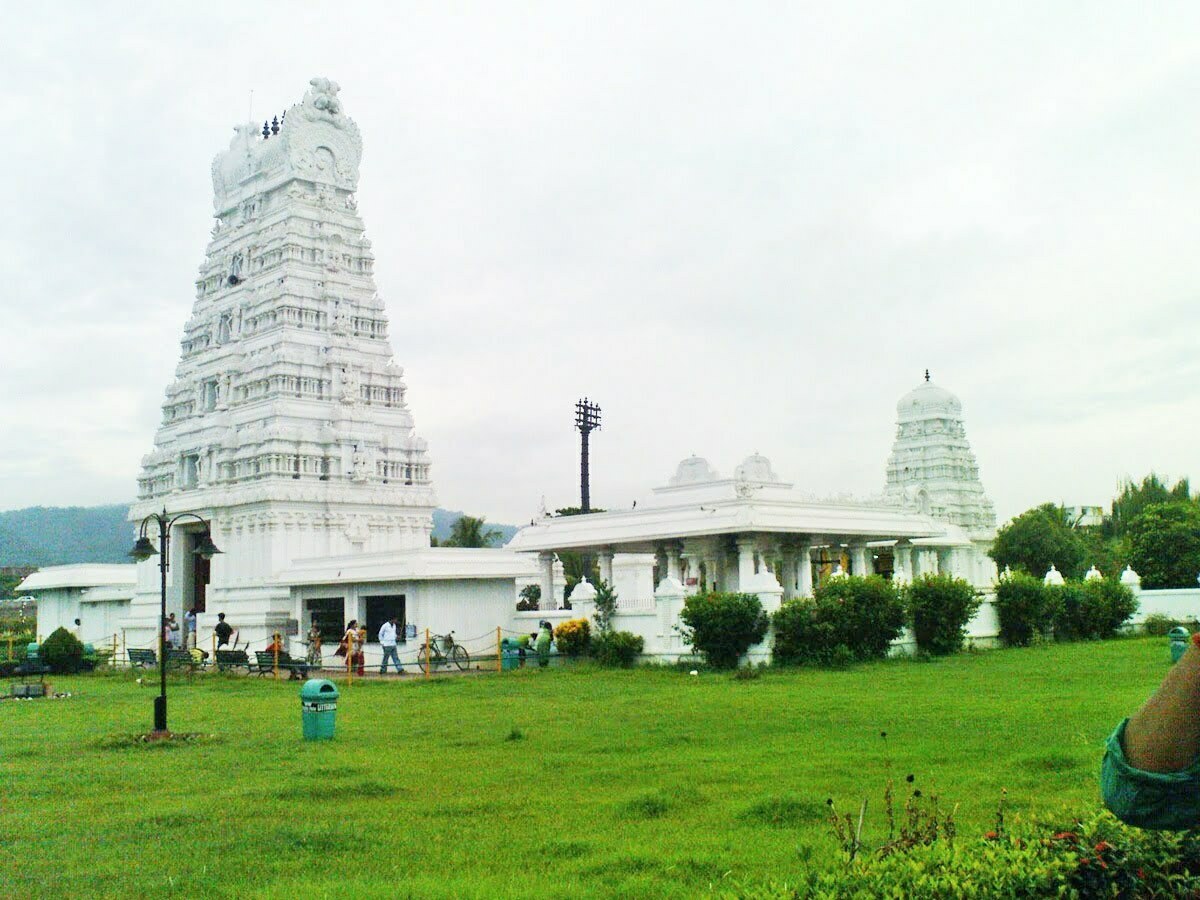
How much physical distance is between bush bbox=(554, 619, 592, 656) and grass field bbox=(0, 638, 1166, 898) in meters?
8.70

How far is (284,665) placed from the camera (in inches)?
1238

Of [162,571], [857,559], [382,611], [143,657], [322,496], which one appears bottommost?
[143,657]

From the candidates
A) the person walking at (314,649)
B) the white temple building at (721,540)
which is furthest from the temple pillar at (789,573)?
the person walking at (314,649)

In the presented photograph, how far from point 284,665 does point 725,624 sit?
1285 centimetres

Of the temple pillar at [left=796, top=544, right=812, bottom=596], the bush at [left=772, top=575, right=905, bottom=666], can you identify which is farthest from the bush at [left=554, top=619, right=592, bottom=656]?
the temple pillar at [left=796, top=544, right=812, bottom=596]

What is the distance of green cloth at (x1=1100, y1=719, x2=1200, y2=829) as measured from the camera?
305 centimetres

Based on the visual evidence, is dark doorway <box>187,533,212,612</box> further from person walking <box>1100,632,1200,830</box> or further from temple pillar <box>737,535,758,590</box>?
person walking <box>1100,632,1200,830</box>

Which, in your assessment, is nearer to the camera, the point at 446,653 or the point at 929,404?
the point at 446,653

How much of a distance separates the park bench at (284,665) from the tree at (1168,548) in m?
33.1

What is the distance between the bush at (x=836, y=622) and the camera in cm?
2661

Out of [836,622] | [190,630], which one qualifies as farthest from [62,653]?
[836,622]

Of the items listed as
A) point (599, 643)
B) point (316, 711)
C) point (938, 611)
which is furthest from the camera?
point (599, 643)

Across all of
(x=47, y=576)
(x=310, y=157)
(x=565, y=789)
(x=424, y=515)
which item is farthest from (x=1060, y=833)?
(x=47, y=576)

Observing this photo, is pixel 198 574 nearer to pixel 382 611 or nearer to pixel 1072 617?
pixel 382 611
